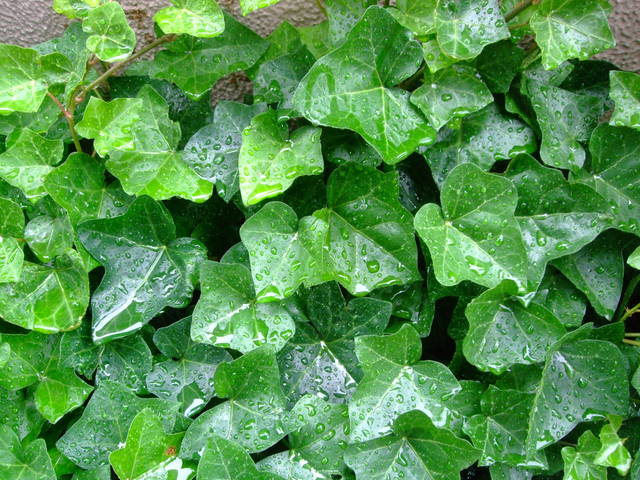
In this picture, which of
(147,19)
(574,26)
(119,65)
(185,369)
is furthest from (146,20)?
(574,26)

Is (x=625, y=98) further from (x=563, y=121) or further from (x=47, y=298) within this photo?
(x=47, y=298)

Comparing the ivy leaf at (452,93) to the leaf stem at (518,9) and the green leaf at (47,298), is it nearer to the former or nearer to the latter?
the leaf stem at (518,9)

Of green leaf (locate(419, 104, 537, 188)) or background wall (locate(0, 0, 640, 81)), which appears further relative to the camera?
background wall (locate(0, 0, 640, 81))

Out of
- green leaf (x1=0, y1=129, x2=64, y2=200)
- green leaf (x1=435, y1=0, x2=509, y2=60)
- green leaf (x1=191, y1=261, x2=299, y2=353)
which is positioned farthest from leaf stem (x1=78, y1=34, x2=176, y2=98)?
green leaf (x1=435, y1=0, x2=509, y2=60)

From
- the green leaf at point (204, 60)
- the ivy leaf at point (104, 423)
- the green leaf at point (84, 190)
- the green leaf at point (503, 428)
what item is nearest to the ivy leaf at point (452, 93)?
the green leaf at point (204, 60)

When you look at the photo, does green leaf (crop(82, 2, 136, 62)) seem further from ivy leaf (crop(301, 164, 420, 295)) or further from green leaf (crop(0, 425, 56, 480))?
green leaf (crop(0, 425, 56, 480))

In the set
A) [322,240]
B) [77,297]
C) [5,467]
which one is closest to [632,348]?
[322,240]
